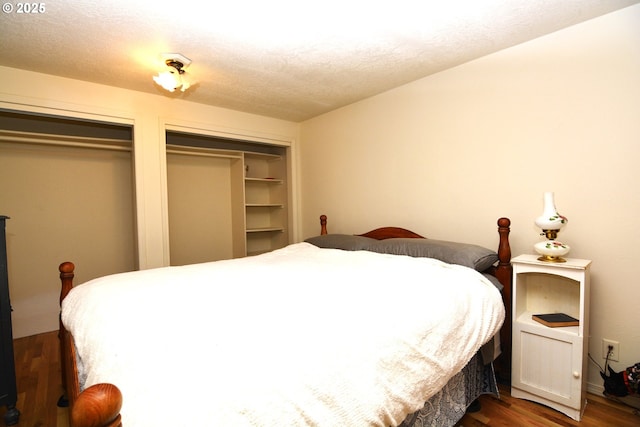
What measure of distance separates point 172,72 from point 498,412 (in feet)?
9.86

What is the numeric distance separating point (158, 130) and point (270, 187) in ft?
5.79

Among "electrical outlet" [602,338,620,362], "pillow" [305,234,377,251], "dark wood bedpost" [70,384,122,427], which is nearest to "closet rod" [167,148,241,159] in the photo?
"pillow" [305,234,377,251]

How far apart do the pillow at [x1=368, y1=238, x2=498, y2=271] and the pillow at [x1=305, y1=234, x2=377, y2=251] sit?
178 millimetres

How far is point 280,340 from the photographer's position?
3.34ft

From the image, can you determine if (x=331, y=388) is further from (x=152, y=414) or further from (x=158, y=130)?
(x=158, y=130)

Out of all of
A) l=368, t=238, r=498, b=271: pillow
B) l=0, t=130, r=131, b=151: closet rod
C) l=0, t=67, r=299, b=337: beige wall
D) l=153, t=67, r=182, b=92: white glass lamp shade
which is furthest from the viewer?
l=0, t=130, r=131, b=151: closet rod

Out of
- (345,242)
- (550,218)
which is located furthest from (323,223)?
(550,218)

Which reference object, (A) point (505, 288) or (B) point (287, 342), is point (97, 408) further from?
(A) point (505, 288)

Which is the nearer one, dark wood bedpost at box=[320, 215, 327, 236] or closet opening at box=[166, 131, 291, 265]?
dark wood bedpost at box=[320, 215, 327, 236]

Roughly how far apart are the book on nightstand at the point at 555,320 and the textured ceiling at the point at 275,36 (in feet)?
5.81

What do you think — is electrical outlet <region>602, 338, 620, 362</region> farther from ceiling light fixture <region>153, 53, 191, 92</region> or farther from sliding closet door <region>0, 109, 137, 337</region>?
sliding closet door <region>0, 109, 137, 337</region>

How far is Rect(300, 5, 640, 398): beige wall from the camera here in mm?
1802

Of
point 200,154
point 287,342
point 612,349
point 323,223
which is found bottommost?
point 612,349

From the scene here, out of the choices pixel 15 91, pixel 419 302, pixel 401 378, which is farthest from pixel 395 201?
pixel 15 91
